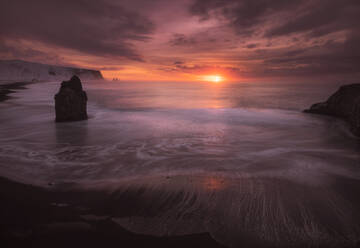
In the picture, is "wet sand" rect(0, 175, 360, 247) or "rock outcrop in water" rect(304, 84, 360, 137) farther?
"rock outcrop in water" rect(304, 84, 360, 137)

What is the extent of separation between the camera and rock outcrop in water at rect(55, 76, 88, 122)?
10617 mm

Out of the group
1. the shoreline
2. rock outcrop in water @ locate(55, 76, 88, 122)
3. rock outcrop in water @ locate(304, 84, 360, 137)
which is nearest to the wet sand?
the shoreline

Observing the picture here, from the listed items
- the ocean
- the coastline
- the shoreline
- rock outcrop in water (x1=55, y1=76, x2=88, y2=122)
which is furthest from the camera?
the coastline

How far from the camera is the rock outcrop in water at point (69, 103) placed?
10.6 m

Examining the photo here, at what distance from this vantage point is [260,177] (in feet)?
14.4

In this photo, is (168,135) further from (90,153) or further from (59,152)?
(59,152)

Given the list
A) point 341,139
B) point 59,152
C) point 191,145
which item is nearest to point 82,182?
point 59,152

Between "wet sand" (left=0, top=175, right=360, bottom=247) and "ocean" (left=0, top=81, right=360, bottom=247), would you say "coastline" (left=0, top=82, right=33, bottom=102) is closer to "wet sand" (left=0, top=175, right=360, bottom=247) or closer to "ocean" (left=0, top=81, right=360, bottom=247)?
"ocean" (left=0, top=81, right=360, bottom=247)

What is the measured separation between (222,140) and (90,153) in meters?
4.98

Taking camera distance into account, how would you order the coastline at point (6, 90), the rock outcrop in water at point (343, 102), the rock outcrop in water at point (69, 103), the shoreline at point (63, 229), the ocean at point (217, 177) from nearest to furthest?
the shoreline at point (63, 229)
the ocean at point (217, 177)
the rock outcrop in water at point (69, 103)
the rock outcrop in water at point (343, 102)
the coastline at point (6, 90)

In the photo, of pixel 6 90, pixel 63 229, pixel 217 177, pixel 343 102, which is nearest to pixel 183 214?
pixel 217 177

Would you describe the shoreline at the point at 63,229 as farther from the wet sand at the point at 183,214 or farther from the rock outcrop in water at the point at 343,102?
the rock outcrop in water at the point at 343,102

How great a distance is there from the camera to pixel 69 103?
1090cm

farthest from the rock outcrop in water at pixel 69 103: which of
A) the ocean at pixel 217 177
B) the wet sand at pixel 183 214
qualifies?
the wet sand at pixel 183 214
